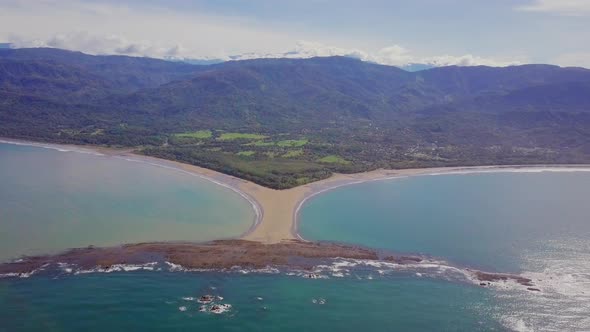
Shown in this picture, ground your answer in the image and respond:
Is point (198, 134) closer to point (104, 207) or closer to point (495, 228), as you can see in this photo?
point (104, 207)

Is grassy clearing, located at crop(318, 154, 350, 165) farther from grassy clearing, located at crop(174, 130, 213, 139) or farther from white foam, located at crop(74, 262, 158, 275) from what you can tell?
white foam, located at crop(74, 262, 158, 275)

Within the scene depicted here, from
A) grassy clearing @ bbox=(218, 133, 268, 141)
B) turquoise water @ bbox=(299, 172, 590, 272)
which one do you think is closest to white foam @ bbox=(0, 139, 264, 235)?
turquoise water @ bbox=(299, 172, 590, 272)

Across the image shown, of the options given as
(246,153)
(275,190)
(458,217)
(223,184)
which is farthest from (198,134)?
(458,217)

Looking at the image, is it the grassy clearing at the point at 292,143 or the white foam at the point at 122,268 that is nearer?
the white foam at the point at 122,268

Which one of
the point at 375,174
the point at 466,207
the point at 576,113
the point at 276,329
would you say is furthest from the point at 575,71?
the point at 276,329

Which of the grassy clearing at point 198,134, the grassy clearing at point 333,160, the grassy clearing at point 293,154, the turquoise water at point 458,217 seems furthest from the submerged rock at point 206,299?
the grassy clearing at point 198,134

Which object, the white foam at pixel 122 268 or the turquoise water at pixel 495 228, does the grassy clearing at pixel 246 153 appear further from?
the white foam at pixel 122 268
